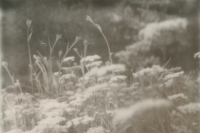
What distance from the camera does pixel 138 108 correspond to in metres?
1.41

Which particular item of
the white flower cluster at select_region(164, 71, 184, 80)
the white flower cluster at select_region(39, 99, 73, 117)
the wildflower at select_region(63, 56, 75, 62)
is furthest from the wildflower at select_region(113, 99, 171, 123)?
the wildflower at select_region(63, 56, 75, 62)

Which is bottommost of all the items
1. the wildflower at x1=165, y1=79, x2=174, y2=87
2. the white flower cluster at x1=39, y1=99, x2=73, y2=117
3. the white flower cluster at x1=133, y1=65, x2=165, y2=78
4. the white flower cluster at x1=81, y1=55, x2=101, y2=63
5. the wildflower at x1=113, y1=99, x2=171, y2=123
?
the wildflower at x1=113, y1=99, x2=171, y2=123

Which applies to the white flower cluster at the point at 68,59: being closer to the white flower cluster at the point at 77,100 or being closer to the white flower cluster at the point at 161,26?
the white flower cluster at the point at 77,100

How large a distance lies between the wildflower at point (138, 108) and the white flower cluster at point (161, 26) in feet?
1.27

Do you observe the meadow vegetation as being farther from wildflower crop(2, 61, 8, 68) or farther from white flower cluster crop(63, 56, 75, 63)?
wildflower crop(2, 61, 8, 68)

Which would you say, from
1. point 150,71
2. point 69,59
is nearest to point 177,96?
point 150,71

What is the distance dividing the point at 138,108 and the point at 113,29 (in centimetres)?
51

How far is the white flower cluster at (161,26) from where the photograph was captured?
1458mm

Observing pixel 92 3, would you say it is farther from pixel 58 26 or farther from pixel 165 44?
pixel 165 44

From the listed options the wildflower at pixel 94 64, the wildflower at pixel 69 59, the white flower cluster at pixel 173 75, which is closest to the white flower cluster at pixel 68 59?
the wildflower at pixel 69 59

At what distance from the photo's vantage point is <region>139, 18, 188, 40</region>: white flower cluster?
57.4 inches

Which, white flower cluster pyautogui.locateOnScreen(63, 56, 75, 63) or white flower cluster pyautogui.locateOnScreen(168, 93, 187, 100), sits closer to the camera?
white flower cluster pyautogui.locateOnScreen(168, 93, 187, 100)

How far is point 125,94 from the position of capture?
143 cm

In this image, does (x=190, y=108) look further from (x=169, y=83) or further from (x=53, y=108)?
(x=53, y=108)
